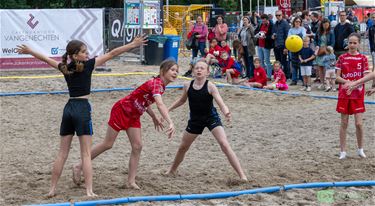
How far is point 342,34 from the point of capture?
56.0 ft

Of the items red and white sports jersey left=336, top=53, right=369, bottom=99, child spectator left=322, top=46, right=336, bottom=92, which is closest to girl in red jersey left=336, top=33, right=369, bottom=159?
red and white sports jersey left=336, top=53, right=369, bottom=99

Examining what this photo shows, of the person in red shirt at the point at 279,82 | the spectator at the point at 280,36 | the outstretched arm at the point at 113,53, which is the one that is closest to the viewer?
the outstretched arm at the point at 113,53

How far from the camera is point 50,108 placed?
13.9 m

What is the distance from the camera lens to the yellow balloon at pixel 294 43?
55.8 ft

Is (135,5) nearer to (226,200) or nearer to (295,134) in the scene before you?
(295,134)

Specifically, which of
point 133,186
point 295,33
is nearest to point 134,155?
point 133,186

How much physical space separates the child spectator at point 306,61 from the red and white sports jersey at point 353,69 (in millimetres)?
7634

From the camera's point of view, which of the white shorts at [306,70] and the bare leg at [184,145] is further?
the white shorts at [306,70]

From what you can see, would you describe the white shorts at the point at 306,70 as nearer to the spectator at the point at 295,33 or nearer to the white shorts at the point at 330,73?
the white shorts at the point at 330,73

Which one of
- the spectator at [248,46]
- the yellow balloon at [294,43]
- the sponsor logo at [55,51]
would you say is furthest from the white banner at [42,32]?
the yellow balloon at [294,43]

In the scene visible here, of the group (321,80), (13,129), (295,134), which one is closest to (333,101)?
(321,80)

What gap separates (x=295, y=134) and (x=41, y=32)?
10276mm

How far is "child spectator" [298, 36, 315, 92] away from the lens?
56.1 feet

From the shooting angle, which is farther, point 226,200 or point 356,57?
point 356,57
